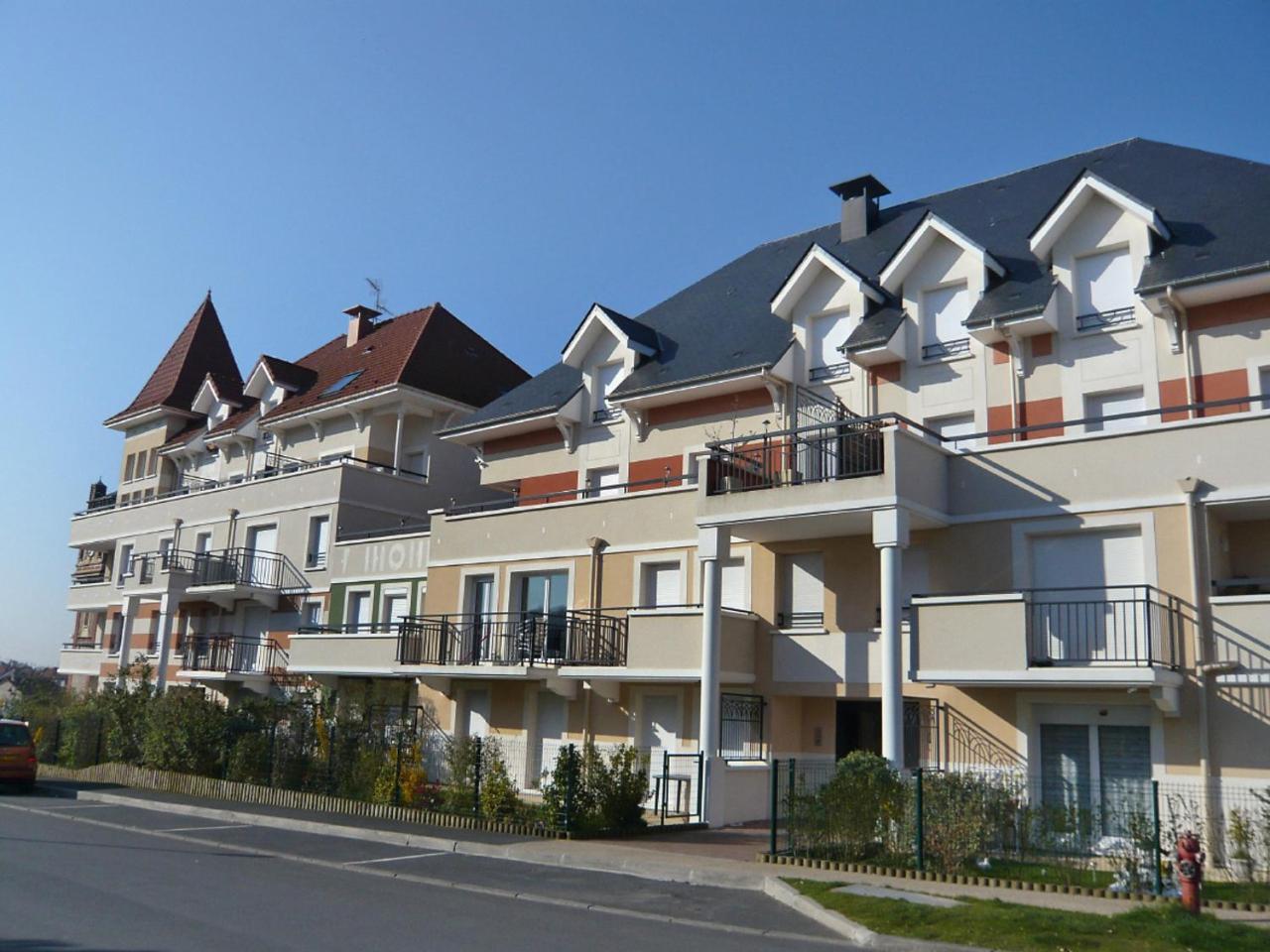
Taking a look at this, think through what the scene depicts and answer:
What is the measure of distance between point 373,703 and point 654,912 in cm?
1450

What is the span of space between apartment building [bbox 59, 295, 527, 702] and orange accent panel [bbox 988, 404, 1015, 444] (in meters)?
14.4

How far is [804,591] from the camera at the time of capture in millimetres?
21047

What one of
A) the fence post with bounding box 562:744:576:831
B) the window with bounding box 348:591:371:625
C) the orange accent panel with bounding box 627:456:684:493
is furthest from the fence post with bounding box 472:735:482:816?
the window with bounding box 348:591:371:625

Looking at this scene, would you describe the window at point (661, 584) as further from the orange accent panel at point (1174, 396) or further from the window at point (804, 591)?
the orange accent panel at point (1174, 396)

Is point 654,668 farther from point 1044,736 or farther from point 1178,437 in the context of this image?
point 1178,437

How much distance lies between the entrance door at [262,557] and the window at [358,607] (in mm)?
4469

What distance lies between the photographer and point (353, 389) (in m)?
36.1

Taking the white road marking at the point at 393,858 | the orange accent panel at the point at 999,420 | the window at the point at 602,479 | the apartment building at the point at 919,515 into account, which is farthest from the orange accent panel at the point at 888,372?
the white road marking at the point at 393,858

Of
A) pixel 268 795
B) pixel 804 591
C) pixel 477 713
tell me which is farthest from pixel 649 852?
pixel 477 713

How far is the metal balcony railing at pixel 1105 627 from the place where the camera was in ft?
53.0

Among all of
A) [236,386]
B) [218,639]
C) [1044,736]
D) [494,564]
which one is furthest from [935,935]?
[236,386]

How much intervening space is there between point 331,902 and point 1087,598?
11.7 m

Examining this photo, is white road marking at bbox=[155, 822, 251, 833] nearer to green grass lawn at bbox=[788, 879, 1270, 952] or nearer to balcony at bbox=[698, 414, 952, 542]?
balcony at bbox=[698, 414, 952, 542]

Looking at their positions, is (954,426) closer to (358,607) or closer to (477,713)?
(477,713)
